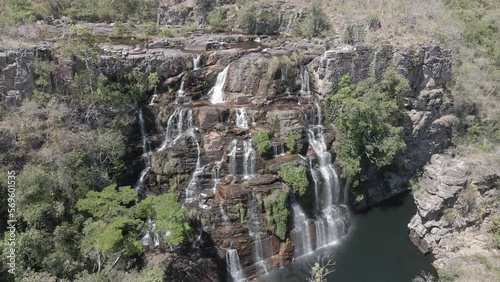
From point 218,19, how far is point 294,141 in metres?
26.2

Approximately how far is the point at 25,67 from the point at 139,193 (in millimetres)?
12008

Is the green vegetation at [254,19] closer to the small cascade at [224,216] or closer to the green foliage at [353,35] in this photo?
the green foliage at [353,35]

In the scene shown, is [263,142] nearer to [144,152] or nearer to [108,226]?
[144,152]

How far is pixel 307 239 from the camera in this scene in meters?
26.3

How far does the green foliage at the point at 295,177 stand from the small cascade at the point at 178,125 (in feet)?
27.4

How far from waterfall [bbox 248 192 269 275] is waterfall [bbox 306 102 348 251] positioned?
4.94 metres

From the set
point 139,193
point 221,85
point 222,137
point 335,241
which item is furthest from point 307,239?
point 221,85

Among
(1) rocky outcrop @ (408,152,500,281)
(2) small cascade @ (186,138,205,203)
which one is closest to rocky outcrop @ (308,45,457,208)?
(1) rocky outcrop @ (408,152,500,281)

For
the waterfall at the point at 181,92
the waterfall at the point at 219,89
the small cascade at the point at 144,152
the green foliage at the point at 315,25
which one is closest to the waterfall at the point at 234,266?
the small cascade at the point at 144,152

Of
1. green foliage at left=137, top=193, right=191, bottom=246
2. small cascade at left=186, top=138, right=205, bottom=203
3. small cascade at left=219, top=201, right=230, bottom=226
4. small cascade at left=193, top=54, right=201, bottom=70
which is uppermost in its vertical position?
small cascade at left=193, top=54, right=201, bottom=70

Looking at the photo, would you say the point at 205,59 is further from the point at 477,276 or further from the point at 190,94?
the point at 477,276

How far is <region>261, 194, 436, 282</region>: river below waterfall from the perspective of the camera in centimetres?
2416

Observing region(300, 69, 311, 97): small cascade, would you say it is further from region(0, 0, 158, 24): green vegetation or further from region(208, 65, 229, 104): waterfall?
region(0, 0, 158, 24): green vegetation

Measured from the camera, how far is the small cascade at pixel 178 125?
28516 mm
